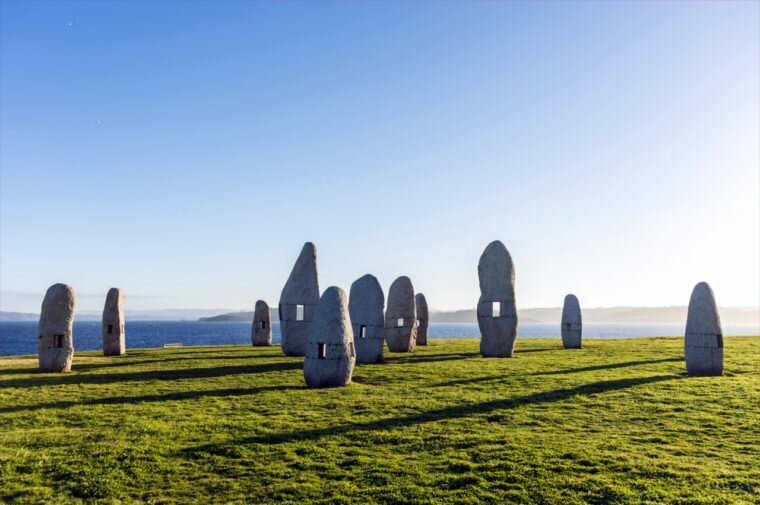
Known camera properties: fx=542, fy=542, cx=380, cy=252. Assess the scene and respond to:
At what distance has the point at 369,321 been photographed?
2373 centimetres

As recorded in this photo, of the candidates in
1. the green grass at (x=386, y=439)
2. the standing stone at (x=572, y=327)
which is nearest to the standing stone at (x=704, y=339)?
the green grass at (x=386, y=439)

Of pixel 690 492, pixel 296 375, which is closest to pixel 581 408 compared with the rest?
pixel 690 492

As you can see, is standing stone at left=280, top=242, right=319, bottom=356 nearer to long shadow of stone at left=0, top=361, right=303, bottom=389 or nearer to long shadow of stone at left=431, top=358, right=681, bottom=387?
long shadow of stone at left=0, top=361, right=303, bottom=389

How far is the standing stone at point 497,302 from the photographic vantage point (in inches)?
1064

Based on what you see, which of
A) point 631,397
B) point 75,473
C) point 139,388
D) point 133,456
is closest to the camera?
point 75,473

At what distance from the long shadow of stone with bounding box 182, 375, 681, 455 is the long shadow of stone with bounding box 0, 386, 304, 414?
514 cm

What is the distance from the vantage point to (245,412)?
1419cm

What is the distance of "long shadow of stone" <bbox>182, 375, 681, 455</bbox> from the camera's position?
11.8 meters

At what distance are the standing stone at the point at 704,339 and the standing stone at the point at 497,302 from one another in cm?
818

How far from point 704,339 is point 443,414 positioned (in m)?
12.5

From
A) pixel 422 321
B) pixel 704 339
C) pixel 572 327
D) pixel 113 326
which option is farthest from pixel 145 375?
pixel 572 327

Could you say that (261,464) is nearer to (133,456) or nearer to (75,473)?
(133,456)

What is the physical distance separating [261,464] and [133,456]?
2633 mm

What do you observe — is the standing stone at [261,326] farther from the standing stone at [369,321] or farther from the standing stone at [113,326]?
the standing stone at [369,321]
